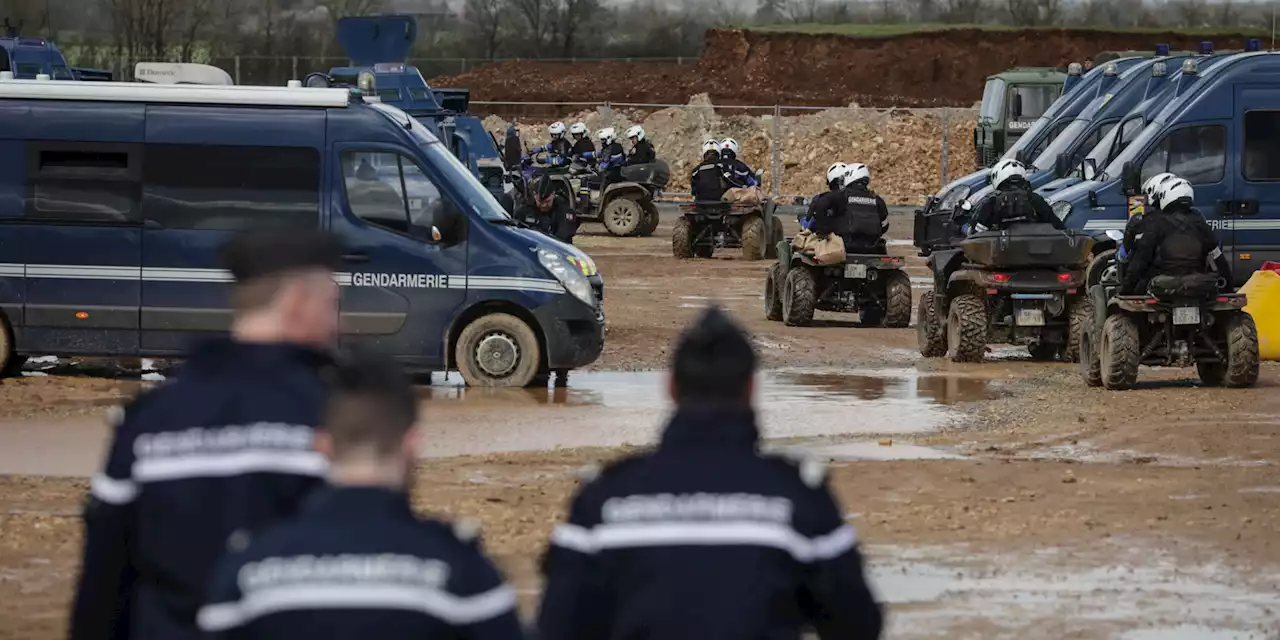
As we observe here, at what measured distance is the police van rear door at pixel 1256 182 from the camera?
73.3 ft

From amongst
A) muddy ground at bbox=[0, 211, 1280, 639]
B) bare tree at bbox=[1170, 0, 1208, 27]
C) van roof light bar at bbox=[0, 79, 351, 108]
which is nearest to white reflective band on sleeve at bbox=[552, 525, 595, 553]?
muddy ground at bbox=[0, 211, 1280, 639]

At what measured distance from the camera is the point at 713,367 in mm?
4078

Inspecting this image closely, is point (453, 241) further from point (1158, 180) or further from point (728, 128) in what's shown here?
point (728, 128)

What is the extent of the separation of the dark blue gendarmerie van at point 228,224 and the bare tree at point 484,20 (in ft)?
202

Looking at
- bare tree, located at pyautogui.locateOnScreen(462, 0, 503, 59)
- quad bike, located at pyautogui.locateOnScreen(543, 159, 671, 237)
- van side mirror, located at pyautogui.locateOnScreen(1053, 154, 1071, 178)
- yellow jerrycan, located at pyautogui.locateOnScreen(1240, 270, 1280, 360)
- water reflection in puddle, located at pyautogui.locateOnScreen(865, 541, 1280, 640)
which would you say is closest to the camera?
water reflection in puddle, located at pyautogui.locateOnScreen(865, 541, 1280, 640)

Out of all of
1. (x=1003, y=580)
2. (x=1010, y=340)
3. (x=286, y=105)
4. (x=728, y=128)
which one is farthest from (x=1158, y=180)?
(x=728, y=128)

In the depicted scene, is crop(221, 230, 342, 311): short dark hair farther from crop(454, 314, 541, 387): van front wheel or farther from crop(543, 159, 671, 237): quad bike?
Result: crop(543, 159, 671, 237): quad bike

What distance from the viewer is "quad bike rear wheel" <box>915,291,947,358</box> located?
62.1 ft

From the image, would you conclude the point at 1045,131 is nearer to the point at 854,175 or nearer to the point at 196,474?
the point at 854,175

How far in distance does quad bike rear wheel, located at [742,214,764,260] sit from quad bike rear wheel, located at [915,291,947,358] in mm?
12327

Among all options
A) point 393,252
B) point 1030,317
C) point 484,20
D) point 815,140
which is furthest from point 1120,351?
point 484,20

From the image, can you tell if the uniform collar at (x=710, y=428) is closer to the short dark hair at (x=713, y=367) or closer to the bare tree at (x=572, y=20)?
the short dark hair at (x=713, y=367)

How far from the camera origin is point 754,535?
4.01 metres

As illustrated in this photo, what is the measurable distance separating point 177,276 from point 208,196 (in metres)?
0.61
